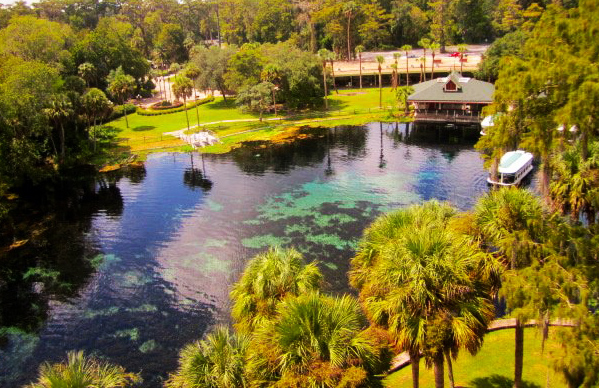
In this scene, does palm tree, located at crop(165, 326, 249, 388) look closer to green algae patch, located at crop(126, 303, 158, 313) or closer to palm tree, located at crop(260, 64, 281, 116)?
green algae patch, located at crop(126, 303, 158, 313)

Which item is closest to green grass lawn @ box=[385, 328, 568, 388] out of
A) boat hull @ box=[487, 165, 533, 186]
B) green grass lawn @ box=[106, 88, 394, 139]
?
boat hull @ box=[487, 165, 533, 186]

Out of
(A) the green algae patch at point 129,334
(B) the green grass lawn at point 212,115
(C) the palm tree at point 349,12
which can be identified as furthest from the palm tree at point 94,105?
(C) the palm tree at point 349,12

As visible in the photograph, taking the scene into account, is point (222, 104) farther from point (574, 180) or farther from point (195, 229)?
point (574, 180)

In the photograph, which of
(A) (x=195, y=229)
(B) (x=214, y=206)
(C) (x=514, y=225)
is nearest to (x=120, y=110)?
(B) (x=214, y=206)

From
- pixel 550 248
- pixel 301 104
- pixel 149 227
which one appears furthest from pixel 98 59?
pixel 550 248

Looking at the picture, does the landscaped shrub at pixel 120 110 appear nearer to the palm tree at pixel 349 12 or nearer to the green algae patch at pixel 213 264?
the palm tree at pixel 349 12

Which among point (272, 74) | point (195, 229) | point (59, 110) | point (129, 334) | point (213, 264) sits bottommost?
point (129, 334)
